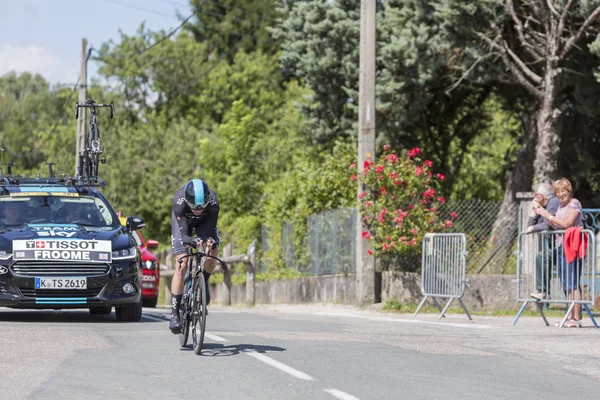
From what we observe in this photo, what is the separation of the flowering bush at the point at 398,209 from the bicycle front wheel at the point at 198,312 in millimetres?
10126

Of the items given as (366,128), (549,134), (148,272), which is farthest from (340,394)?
(549,134)

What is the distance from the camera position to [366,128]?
69.2 feet

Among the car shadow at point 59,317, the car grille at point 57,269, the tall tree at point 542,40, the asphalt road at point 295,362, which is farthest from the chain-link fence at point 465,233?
the car grille at point 57,269

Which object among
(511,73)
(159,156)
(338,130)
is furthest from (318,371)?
(159,156)

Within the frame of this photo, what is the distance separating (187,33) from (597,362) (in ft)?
181

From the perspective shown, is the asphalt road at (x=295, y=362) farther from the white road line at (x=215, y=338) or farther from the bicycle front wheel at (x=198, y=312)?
the bicycle front wheel at (x=198, y=312)

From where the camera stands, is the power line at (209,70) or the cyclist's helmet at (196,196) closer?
the cyclist's helmet at (196,196)

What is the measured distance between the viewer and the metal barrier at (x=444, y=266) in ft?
58.6

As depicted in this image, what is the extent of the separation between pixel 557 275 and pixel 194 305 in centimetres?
711

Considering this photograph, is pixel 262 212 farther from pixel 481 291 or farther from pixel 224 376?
pixel 224 376

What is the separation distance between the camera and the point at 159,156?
53.1 meters

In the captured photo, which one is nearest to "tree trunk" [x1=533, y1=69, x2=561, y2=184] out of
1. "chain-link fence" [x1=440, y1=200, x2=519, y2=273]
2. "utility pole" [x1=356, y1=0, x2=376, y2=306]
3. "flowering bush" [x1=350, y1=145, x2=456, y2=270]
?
"chain-link fence" [x1=440, y1=200, x2=519, y2=273]

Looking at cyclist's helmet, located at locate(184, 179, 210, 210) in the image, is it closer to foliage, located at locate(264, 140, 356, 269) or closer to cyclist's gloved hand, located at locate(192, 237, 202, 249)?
cyclist's gloved hand, located at locate(192, 237, 202, 249)

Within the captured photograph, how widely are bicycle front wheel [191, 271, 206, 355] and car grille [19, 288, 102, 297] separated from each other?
148 inches
